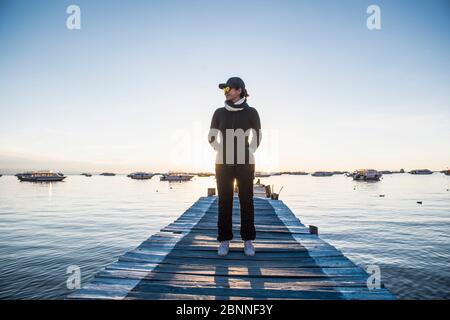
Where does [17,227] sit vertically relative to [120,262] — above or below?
below

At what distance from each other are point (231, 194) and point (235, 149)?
85 centimetres

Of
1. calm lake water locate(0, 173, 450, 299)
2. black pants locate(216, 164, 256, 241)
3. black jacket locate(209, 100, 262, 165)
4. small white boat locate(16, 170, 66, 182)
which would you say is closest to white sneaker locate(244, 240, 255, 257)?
black pants locate(216, 164, 256, 241)

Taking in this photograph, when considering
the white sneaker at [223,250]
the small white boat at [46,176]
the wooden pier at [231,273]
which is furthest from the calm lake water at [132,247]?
the small white boat at [46,176]

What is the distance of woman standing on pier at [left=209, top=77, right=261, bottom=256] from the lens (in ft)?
16.4

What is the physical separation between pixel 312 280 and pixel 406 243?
1826 cm

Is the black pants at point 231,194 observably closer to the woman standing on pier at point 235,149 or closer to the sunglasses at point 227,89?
the woman standing on pier at point 235,149

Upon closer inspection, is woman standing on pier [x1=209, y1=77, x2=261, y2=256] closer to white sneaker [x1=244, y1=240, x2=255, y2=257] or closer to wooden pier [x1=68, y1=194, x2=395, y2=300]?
white sneaker [x1=244, y1=240, x2=255, y2=257]

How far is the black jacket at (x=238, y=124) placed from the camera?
16.5 ft

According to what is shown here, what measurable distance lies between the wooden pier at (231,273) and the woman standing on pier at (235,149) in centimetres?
63

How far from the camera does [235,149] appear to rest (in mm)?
5008
